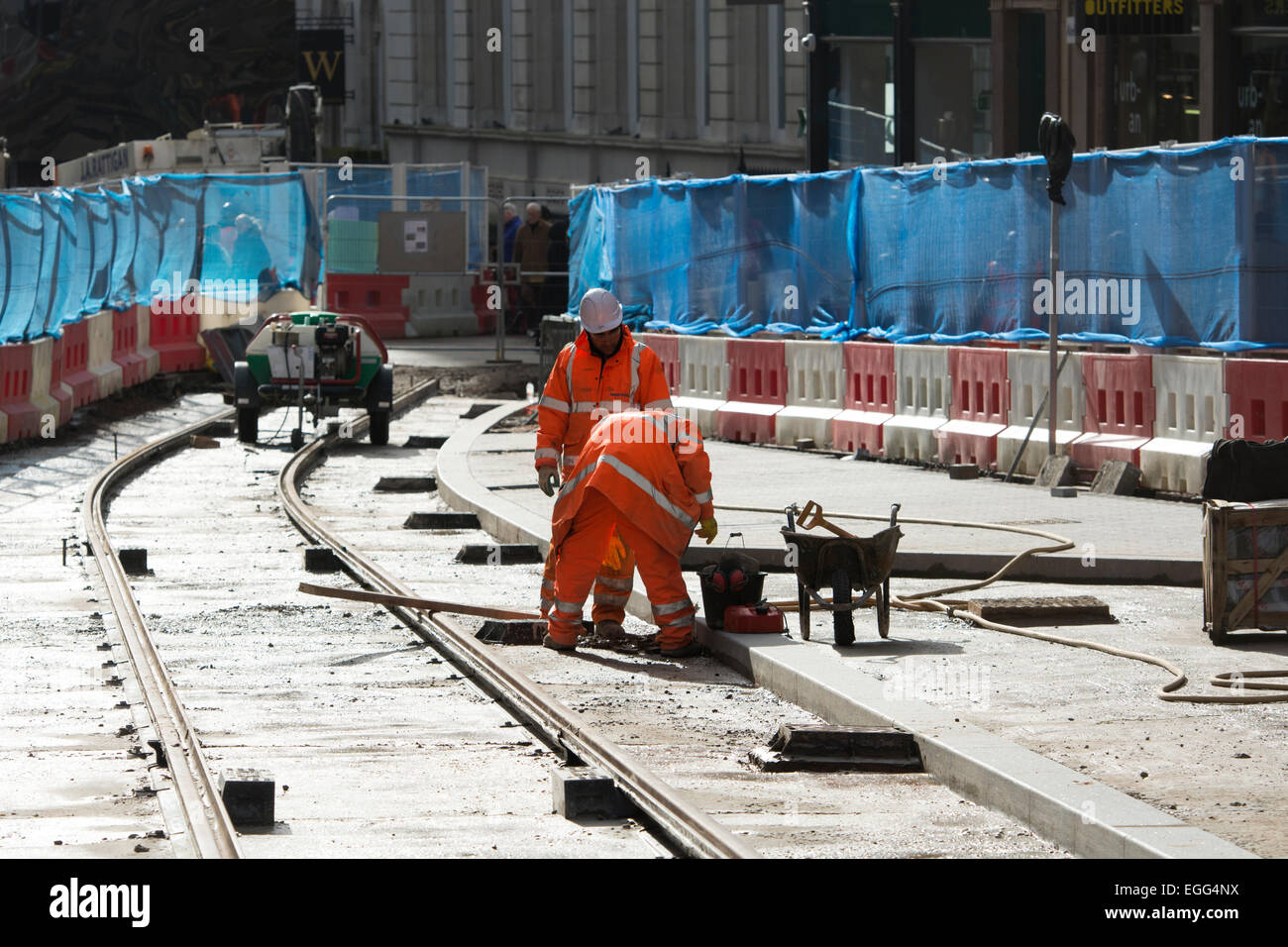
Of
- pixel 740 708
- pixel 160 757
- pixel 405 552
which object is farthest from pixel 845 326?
pixel 160 757

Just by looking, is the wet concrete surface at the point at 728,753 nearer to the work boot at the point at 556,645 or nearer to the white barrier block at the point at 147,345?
the work boot at the point at 556,645

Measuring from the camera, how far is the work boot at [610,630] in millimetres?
11398

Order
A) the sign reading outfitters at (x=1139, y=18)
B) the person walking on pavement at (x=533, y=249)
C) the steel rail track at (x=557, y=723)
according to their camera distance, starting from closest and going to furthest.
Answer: the steel rail track at (x=557, y=723)
the sign reading outfitters at (x=1139, y=18)
the person walking on pavement at (x=533, y=249)

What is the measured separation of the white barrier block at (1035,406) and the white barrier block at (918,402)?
3.16 feet

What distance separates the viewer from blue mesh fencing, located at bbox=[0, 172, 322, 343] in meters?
23.1

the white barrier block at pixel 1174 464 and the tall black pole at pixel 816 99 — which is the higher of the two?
the tall black pole at pixel 816 99

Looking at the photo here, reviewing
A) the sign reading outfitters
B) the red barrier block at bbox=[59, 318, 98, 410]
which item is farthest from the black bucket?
the red barrier block at bbox=[59, 318, 98, 410]

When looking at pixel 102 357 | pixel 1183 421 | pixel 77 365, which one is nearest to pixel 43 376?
pixel 77 365

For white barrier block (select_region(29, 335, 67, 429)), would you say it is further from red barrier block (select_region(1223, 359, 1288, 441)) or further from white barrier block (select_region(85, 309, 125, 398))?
red barrier block (select_region(1223, 359, 1288, 441))

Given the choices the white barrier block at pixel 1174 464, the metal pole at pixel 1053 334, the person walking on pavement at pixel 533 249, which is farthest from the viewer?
the person walking on pavement at pixel 533 249

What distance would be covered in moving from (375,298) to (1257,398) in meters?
24.2

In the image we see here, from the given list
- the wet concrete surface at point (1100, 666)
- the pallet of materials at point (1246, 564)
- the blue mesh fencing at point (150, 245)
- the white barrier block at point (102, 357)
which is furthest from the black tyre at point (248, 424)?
the pallet of materials at point (1246, 564)

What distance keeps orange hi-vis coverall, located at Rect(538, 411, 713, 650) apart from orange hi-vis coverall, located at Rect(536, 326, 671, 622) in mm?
310
